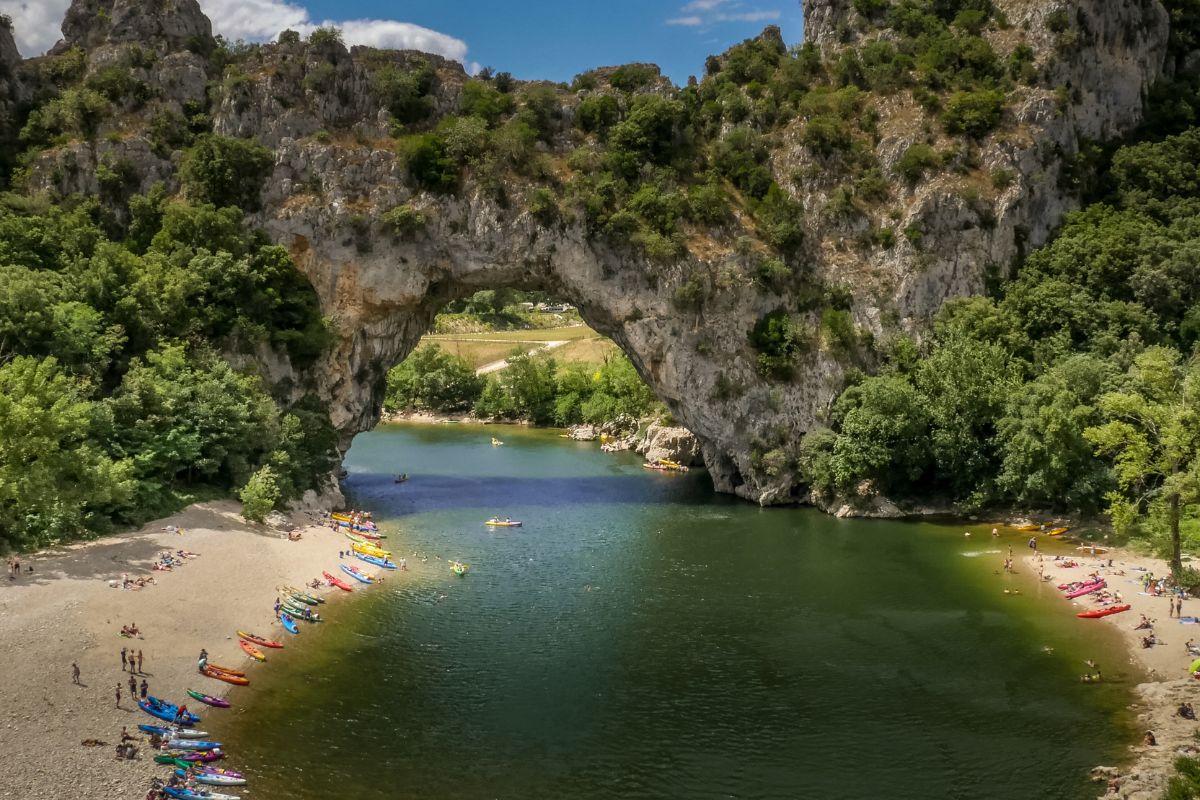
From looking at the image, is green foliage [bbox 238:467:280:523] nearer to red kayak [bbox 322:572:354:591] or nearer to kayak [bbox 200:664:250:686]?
red kayak [bbox 322:572:354:591]

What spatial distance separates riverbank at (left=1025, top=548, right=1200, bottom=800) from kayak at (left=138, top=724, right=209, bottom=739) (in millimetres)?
26305

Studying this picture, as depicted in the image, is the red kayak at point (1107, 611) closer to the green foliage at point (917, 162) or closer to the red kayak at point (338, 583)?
the red kayak at point (338, 583)

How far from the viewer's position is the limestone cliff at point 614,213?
63312 millimetres

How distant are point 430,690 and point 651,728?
8131 millimetres

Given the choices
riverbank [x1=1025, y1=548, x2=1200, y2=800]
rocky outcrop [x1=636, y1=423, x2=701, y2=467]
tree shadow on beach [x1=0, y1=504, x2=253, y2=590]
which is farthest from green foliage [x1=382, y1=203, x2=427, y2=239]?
riverbank [x1=1025, y1=548, x2=1200, y2=800]

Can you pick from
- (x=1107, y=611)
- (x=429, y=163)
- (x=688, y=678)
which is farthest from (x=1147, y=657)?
(x=429, y=163)

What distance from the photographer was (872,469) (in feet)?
193

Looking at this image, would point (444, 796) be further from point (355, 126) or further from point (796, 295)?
point (355, 126)

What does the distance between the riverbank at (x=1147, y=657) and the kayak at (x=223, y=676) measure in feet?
90.1

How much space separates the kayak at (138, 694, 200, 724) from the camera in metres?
27.4

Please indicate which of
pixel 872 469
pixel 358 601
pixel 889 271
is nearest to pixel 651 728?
pixel 358 601

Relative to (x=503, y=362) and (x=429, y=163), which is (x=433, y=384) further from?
(x=429, y=163)

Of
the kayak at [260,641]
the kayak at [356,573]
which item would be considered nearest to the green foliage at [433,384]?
the kayak at [356,573]

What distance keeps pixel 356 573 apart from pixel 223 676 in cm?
1277
